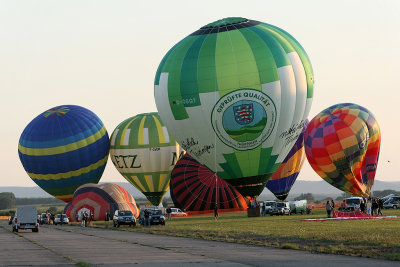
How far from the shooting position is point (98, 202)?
213ft

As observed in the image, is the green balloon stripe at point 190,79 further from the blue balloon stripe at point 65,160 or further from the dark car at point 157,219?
the blue balloon stripe at point 65,160

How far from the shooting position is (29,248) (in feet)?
98.3

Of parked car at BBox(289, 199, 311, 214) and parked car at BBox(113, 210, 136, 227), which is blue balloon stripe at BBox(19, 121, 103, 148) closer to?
parked car at BBox(289, 199, 311, 214)

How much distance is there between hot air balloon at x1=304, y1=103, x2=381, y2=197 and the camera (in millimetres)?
74875

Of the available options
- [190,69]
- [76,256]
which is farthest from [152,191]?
[76,256]

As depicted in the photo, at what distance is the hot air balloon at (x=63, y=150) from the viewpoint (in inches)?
3017

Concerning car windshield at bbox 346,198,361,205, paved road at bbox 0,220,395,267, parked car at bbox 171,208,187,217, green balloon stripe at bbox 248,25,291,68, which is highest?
green balloon stripe at bbox 248,25,291,68

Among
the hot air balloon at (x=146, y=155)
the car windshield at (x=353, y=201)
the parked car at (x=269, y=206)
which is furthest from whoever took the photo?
the hot air balloon at (x=146, y=155)

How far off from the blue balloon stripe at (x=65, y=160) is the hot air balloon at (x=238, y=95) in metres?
26.1

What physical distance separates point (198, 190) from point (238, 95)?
22.9m

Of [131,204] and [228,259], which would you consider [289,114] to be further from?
[228,259]

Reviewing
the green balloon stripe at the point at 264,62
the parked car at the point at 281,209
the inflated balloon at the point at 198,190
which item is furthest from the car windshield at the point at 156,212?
the parked car at the point at 281,209

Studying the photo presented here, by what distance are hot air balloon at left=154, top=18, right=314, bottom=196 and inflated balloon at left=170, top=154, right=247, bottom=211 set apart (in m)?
18.1

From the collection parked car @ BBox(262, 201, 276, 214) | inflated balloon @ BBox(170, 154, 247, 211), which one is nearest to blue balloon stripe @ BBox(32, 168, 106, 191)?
inflated balloon @ BBox(170, 154, 247, 211)
